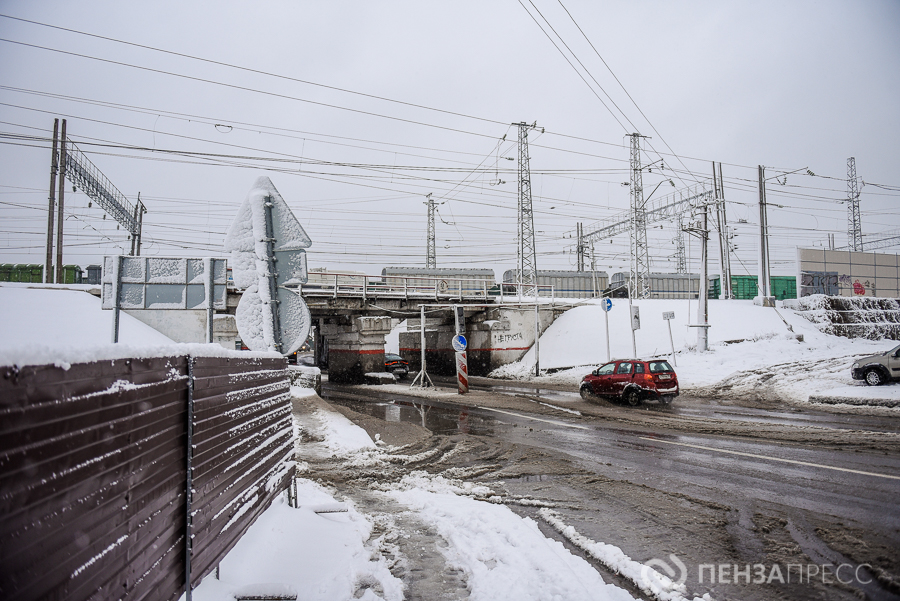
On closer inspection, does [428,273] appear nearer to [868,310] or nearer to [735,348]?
[735,348]

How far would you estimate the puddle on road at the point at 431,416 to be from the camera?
40.6ft

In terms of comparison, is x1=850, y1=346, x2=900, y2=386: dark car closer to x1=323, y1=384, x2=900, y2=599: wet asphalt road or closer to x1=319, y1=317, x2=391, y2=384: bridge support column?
x1=323, y1=384, x2=900, y2=599: wet asphalt road

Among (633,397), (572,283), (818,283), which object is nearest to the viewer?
(633,397)

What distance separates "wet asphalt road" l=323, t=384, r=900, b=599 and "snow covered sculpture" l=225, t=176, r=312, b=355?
150 inches

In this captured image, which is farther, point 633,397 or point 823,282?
point 823,282

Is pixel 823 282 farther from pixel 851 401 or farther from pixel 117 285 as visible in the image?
pixel 117 285

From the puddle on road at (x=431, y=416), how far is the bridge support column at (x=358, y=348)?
12418 millimetres

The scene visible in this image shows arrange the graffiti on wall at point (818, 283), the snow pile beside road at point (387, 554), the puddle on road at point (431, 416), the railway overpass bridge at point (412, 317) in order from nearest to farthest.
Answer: the snow pile beside road at point (387, 554) → the puddle on road at point (431, 416) → the railway overpass bridge at point (412, 317) → the graffiti on wall at point (818, 283)

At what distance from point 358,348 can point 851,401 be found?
81.0 ft

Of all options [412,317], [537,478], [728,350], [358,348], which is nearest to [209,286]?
[537,478]

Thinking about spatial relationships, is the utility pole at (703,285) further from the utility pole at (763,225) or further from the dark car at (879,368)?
the dark car at (879,368)

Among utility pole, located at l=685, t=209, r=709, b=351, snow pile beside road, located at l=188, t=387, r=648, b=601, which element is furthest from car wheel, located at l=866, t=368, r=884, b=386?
snow pile beside road, located at l=188, t=387, r=648, b=601

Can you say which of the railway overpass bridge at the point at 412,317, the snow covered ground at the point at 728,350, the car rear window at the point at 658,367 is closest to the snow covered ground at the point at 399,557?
the car rear window at the point at 658,367

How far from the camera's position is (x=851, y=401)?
47.4 feet
